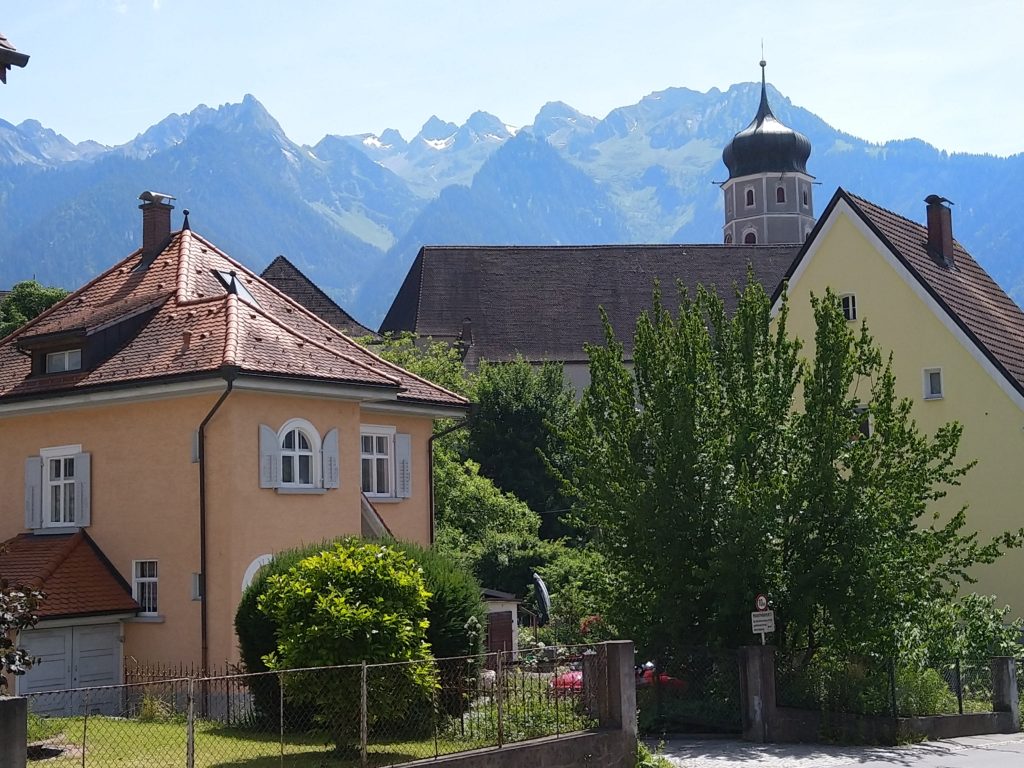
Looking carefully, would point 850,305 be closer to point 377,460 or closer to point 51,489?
point 377,460

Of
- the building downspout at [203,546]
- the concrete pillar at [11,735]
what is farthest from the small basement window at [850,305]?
the concrete pillar at [11,735]

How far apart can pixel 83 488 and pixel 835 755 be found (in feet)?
43.0

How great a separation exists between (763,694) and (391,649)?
23.2 ft

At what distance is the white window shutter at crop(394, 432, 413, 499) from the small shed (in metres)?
4.63

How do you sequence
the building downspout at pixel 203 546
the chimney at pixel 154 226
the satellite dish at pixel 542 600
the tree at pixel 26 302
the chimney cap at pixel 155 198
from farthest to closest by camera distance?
the tree at pixel 26 302, the satellite dish at pixel 542 600, the chimney cap at pixel 155 198, the chimney at pixel 154 226, the building downspout at pixel 203 546

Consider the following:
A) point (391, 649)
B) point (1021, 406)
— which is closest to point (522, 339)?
point (1021, 406)

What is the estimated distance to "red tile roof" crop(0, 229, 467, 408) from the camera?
22.9 m

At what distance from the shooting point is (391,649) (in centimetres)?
1511

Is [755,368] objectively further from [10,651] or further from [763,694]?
[10,651]

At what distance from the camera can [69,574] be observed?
2298 cm

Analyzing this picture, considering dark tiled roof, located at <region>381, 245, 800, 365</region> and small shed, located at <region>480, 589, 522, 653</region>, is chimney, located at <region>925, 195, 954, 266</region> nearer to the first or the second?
small shed, located at <region>480, 589, 522, 653</region>

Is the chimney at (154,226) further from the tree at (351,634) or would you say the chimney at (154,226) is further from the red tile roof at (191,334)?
the tree at (351,634)

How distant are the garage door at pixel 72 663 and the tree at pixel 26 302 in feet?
111

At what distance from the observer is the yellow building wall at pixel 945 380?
33469mm
